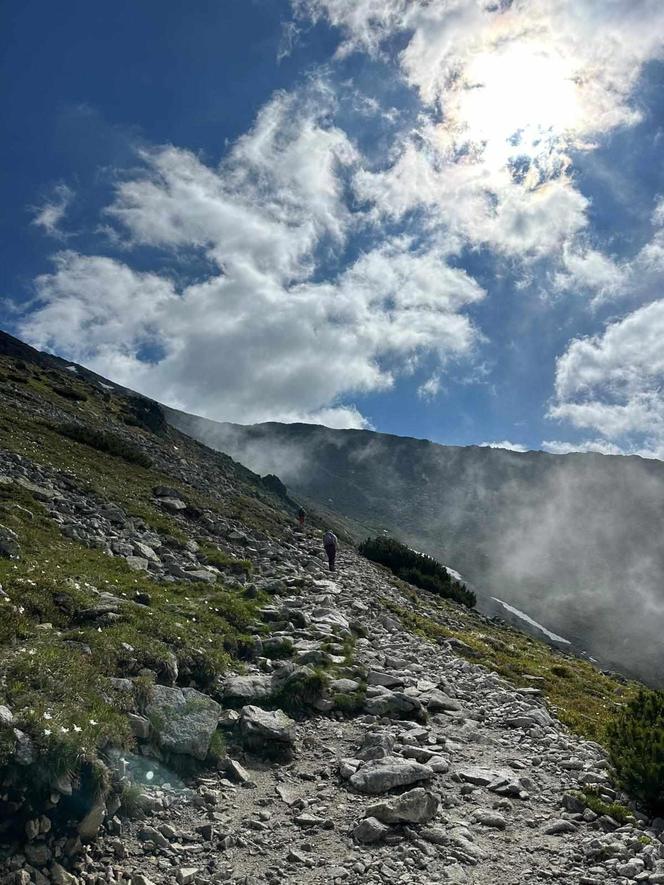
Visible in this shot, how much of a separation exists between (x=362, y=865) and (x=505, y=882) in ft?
5.88

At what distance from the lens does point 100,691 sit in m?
9.05

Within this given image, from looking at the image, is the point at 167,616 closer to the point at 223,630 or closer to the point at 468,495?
the point at 223,630

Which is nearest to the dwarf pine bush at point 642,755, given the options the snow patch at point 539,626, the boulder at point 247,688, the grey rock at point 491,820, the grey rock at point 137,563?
the grey rock at point 491,820

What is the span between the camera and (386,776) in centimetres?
905

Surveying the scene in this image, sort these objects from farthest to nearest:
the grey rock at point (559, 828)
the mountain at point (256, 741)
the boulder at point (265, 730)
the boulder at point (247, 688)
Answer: the boulder at point (247, 688) < the boulder at point (265, 730) < the grey rock at point (559, 828) < the mountain at point (256, 741)

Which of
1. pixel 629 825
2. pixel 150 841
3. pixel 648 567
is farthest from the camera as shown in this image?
pixel 648 567

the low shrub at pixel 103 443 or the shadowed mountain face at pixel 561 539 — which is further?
the shadowed mountain face at pixel 561 539

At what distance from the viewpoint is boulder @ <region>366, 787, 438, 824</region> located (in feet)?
26.6

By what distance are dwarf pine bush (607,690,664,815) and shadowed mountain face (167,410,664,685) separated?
82549 millimetres

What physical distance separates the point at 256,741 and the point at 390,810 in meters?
3.02

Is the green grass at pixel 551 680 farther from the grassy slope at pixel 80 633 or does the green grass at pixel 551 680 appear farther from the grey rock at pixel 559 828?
the grassy slope at pixel 80 633

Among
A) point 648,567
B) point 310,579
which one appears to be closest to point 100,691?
point 310,579

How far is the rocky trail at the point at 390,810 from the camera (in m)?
7.10

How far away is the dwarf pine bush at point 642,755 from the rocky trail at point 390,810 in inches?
22.0
